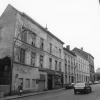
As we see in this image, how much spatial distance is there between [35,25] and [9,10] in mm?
5457

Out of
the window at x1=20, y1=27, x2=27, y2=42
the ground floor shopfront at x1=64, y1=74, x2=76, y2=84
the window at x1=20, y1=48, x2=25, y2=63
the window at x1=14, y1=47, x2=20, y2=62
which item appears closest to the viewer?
the window at x1=14, y1=47, x2=20, y2=62

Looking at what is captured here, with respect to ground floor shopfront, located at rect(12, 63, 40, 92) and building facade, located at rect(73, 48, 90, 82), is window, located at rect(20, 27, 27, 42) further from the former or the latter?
building facade, located at rect(73, 48, 90, 82)

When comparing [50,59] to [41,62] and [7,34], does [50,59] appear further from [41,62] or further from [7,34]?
[7,34]

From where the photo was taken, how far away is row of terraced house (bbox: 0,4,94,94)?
2564cm

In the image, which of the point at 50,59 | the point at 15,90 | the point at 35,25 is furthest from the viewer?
the point at 50,59

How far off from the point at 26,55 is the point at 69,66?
75.7ft

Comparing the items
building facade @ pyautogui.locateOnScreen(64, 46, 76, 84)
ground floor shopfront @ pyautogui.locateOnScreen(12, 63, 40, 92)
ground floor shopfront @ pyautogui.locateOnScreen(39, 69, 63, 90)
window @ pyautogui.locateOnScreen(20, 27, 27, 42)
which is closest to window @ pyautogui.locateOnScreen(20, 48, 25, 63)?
ground floor shopfront @ pyautogui.locateOnScreen(12, 63, 40, 92)

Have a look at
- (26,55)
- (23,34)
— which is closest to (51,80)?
(26,55)

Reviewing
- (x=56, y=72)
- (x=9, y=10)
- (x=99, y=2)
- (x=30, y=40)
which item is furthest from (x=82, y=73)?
(x=99, y=2)

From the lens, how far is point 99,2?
6.35 meters

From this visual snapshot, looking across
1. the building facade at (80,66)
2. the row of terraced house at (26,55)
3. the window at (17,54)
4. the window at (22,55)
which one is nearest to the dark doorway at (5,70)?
the row of terraced house at (26,55)

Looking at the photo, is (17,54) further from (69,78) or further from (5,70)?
(69,78)

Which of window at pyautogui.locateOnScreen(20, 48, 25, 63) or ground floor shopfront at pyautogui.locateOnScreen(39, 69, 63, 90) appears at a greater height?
window at pyautogui.locateOnScreen(20, 48, 25, 63)

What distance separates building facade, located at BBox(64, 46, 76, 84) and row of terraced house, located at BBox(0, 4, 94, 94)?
582 centimetres
